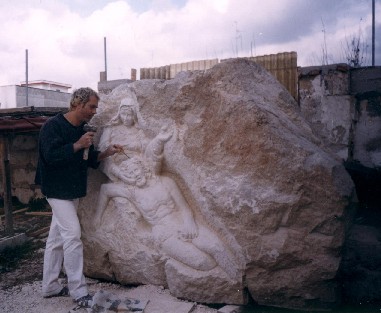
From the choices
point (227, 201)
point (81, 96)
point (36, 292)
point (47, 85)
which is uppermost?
point (47, 85)

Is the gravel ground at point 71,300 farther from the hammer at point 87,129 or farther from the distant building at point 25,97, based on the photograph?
the distant building at point 25,97

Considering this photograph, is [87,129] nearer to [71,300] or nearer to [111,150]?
[111,150]

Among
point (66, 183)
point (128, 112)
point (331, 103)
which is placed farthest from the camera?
point (331, 103)

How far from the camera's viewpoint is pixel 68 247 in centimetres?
314

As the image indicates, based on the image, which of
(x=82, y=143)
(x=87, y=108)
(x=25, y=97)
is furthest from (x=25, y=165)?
(x=25, y=97)

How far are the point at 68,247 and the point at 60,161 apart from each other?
0.71 meters

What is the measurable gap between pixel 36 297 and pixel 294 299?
7.30ft

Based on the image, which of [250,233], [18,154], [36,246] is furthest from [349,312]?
[18,154]

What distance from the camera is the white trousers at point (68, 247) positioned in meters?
3.13

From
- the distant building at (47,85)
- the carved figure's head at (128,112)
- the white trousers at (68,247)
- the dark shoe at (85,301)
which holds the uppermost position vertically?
the distant building at (47,85)

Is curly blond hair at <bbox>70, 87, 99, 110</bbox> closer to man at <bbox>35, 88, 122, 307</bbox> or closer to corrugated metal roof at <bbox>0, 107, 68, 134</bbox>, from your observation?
man at <bbox>35, 88, 122, 307</bbox>

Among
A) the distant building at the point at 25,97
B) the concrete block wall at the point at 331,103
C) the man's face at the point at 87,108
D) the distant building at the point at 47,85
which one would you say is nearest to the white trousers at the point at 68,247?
the man's face at the point at 87,108

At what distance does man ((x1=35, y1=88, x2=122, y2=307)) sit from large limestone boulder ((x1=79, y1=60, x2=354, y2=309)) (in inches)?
15.2

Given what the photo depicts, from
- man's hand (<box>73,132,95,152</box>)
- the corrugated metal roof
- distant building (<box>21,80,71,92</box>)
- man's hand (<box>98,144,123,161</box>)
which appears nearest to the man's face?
man's hand (<box>73,132,95,152</box>)
